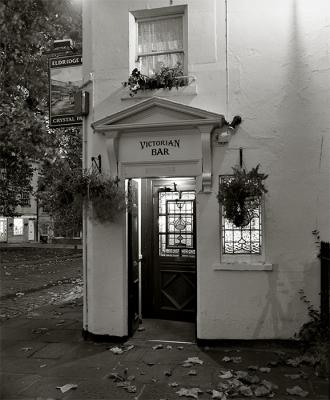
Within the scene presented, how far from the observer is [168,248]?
863 centimetres

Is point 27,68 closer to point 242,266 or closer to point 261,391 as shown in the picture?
point 242,266

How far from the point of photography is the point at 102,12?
24.0 feet

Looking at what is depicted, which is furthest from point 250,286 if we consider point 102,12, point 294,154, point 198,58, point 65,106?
point 102,12

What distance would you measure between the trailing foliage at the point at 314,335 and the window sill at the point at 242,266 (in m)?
0.65

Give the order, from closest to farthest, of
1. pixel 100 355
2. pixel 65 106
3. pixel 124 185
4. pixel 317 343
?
pixel 317 343
pixel 100 355
pixel 124 185
pixel 65 106

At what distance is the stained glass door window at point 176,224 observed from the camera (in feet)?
27.8

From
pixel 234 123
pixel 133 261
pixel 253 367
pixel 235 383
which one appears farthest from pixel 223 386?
pixel 234 123

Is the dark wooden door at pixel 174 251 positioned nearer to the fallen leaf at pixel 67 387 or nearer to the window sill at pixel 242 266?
the window sill at pixel 242 266

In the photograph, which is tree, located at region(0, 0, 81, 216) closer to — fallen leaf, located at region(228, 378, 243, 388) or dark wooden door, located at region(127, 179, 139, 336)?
dark wooden door, located at region(127, 179, 139, 336)

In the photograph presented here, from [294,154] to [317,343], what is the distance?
2840mm

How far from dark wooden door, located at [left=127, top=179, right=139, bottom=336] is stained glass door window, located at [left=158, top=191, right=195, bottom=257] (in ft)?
2.54

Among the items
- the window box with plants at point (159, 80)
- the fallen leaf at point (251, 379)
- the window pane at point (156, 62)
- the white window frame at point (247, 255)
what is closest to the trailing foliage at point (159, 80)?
the window box with plants at point (159, 80)

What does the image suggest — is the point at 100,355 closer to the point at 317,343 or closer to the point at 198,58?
the point at 317,343

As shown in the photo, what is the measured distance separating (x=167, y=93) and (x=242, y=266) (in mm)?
3072
